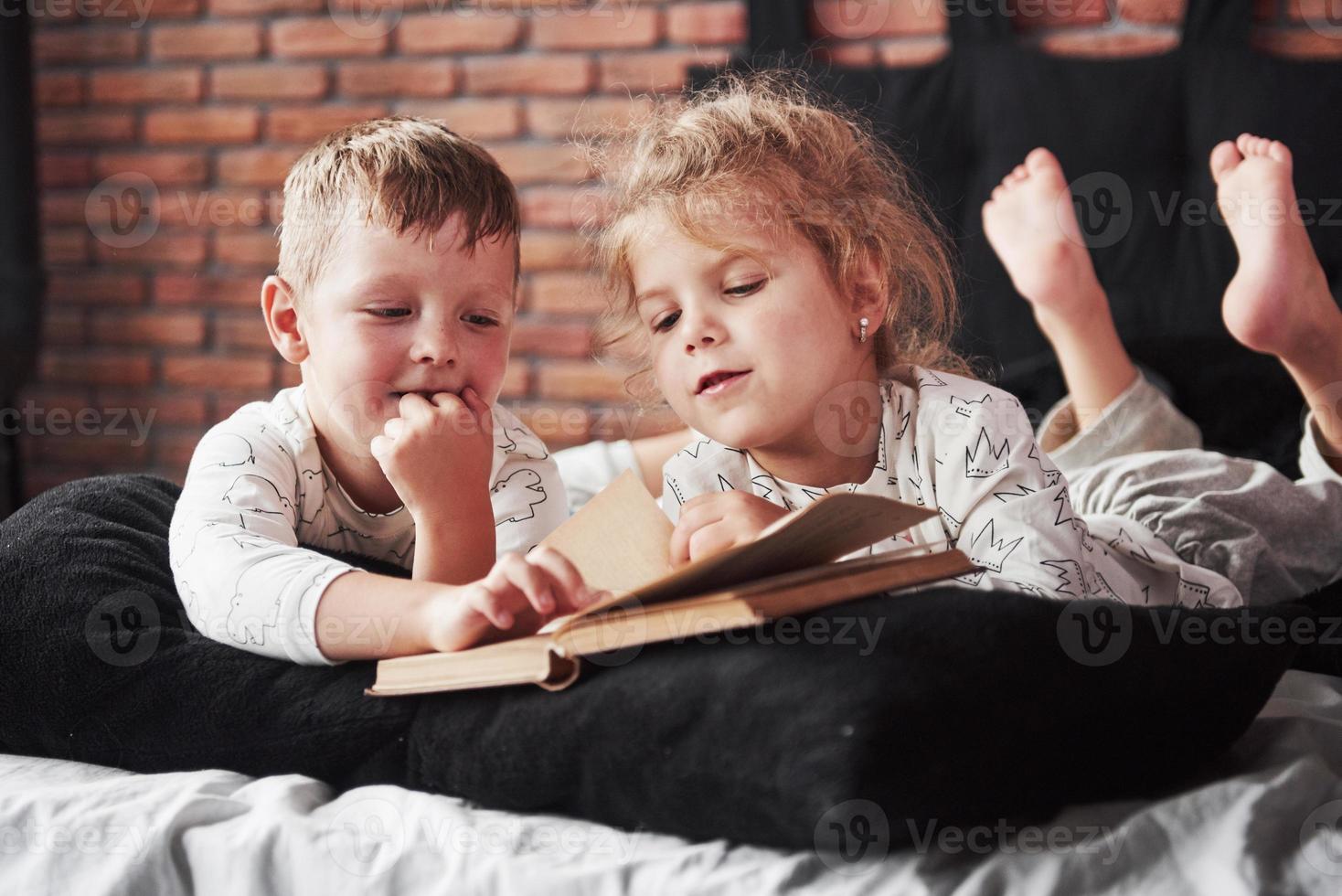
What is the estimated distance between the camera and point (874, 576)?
0.76m

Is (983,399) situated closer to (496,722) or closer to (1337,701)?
(1337,701)

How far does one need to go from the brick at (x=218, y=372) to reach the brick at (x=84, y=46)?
28.4 inches

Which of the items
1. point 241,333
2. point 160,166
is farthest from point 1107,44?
point 160,166

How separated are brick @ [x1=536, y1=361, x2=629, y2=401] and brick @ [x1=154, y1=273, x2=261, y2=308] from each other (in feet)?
2.29

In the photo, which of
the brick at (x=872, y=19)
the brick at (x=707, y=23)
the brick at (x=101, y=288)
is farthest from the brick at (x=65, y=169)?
the brick at (x=872, y=19)

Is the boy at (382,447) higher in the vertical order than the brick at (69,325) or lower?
lower

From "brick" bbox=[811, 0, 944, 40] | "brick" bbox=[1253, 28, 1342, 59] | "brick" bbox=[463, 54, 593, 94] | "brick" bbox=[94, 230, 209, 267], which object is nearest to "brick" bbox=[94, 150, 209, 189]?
"brick" bbox=[94, 230, 209, 267]

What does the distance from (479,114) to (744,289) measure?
174 cm

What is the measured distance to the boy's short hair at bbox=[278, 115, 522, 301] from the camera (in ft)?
3.45

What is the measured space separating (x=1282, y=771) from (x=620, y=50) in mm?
2138

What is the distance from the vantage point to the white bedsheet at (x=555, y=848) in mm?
671

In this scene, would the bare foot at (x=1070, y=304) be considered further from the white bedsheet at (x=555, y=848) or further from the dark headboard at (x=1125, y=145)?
the white bedsheet at (x=555, y=848)

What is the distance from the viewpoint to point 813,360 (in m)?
1.11

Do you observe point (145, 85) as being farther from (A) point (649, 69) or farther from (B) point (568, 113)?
(A) point (649, 69)
